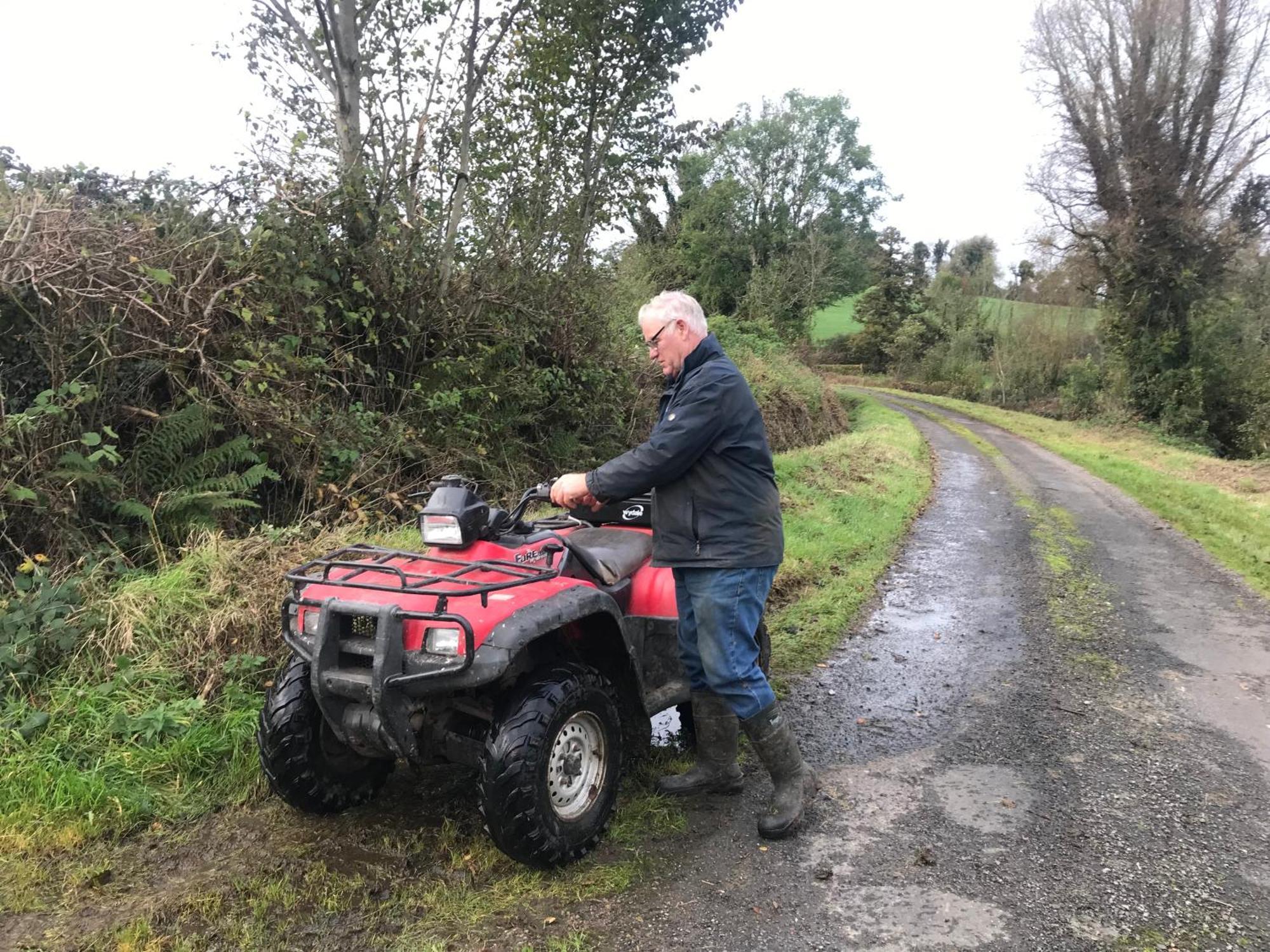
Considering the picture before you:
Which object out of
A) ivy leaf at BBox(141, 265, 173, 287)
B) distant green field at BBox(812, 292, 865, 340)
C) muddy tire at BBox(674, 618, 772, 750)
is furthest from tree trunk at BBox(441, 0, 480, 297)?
distant green field at BBox(812, 292, 865, 340)

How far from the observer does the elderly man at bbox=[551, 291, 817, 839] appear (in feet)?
11.1

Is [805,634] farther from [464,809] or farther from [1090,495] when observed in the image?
[1090,495]

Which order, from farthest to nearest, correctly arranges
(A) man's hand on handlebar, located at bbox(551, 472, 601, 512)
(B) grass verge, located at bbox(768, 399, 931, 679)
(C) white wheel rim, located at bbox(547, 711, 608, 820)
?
1. (B) grass verge, located at bbox(768, 399, 931, 679)
2. (A) man's hand on handlebar, located at bbox(551, 472, 601, 512)
3. (C) white wheel rim, located at bbox(547, 711, 608, 820)

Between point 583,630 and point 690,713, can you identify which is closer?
point 583,630

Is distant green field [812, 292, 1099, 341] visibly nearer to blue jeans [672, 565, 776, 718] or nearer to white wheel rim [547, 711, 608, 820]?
blue jeans [672, 565, 776, 718]

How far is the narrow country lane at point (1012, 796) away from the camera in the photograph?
2.92 m

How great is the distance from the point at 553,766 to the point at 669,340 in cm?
183

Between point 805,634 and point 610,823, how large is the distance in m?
3.01

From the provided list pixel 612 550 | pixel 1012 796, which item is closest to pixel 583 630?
pixel 612 550

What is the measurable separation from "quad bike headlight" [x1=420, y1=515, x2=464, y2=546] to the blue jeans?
3.15 ft

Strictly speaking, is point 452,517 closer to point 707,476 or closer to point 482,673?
point 482,673

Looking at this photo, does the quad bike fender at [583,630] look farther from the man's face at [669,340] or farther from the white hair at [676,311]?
the white hair at [676,311]

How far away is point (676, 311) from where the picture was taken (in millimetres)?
3572

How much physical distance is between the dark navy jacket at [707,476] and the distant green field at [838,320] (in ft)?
147
